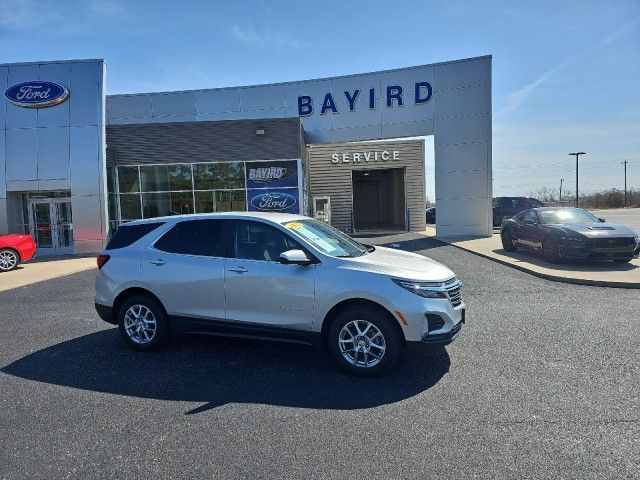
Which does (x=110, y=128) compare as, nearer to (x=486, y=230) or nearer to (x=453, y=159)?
(x=453, y=159)

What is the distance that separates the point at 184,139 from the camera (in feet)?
61.4

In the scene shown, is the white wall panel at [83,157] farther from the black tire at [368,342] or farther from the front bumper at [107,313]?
the black tire at [368,342]

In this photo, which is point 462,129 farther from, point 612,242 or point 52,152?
point 52,152

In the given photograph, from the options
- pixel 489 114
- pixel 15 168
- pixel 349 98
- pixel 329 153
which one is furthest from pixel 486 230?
pixel 15 168

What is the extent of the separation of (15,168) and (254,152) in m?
9.56

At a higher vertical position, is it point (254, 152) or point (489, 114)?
point (489, 114)

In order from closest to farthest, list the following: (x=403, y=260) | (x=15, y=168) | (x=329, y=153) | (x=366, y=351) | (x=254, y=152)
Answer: (x=366, y=351) < (x=403, y=260) < (x=15, y=168) < (x=254, y=152) < (x=329, y=153)

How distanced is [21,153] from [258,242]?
56.2 ft

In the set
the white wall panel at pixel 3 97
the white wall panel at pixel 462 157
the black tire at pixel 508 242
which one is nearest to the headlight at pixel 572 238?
the black tire at pixel 508 242

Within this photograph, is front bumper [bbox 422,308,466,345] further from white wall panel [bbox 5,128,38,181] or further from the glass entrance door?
white wall panel [bbox 5,128,38,181]

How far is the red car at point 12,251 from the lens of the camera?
13.6 m

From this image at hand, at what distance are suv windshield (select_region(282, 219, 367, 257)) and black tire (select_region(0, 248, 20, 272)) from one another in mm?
12687

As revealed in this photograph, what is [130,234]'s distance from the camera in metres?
5.57

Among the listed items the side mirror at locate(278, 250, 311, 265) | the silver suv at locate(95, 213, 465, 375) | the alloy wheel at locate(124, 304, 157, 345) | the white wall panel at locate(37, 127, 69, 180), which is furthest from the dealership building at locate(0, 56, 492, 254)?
the side mirror at locate(278, 250, 311, 265)
